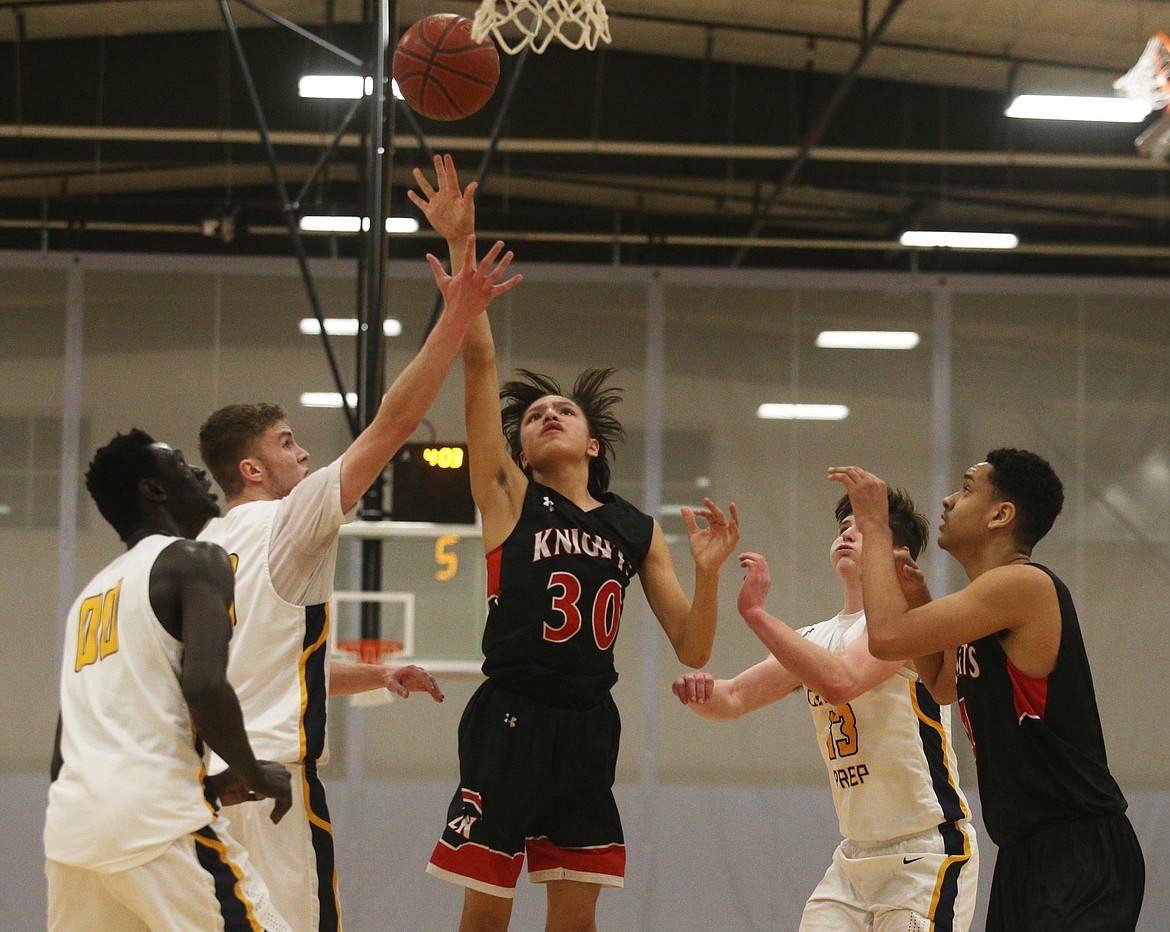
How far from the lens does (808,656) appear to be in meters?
4.10

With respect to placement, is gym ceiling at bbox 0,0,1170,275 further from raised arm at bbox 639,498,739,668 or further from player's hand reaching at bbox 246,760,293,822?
player's hand reaching at bbox 246,760,293,822

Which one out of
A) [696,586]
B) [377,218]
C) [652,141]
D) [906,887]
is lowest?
[906,887]

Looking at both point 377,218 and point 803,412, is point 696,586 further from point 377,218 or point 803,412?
point 803,412

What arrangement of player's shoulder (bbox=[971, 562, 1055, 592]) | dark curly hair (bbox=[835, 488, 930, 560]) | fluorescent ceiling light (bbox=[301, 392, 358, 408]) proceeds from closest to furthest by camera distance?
player's shoulder (bbox=[971, 562, 1055, 592]), dark curly hair (bbox=[835, 488, 930, 560]), fluorescent ceiling light (bbox=[301, 392, 358, 408])

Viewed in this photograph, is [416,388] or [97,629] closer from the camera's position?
[97,629]

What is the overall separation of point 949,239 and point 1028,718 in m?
7.43

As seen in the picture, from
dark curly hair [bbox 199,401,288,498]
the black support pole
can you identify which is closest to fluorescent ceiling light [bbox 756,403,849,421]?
the black support pole

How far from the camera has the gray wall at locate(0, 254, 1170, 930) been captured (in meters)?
9.38

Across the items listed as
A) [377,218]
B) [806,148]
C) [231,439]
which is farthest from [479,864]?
[806,148]

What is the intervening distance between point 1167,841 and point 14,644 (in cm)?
806

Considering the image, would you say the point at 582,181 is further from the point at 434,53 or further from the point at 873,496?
the point at 873,496

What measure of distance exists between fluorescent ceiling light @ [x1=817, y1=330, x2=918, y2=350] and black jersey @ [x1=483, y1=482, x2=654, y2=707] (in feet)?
20.7

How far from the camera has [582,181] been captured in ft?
34.5

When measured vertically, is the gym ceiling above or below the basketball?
above
